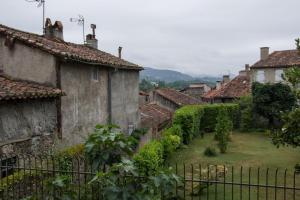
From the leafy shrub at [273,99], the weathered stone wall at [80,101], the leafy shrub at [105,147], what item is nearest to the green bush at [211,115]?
the leafy shrub at [273,99]

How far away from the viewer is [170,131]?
22922mm

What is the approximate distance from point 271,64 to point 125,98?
890 inches

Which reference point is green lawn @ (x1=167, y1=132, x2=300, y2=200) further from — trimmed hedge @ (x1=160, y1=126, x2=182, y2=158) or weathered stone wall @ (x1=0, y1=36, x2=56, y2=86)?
Answer: weathered stone wall @ (x1=0, y1=36, x2=56, y2=86)

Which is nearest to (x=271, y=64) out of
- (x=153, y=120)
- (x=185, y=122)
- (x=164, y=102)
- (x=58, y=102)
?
(x=164, y=102)

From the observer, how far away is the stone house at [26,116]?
11.2 m

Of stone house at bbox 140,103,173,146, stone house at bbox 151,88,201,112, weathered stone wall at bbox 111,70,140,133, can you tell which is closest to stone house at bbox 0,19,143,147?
weathered stone wall at bbox 111,70,140,133

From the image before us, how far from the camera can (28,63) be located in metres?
14.0

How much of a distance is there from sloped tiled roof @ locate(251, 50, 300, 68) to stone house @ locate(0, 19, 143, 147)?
78.3 ft

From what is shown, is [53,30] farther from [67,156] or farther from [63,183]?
[63,183]

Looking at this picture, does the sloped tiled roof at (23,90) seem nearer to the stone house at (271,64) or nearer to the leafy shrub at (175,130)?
the leafy shrub at (175,130)

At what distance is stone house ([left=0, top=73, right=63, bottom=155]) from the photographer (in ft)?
36.7

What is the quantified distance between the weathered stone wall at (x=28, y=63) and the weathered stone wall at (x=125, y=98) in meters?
6.44

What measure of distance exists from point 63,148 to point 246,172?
31.0 ft

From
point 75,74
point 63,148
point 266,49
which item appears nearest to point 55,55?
point 75,74
